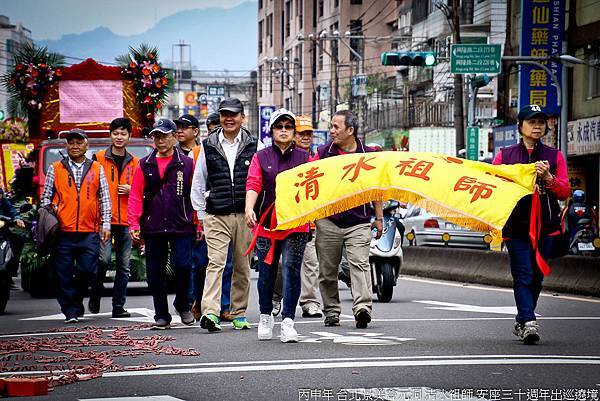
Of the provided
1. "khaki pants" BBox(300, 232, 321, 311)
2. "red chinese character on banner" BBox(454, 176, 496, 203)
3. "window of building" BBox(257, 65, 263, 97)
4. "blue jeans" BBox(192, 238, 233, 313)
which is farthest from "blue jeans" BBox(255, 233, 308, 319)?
"window of building" BBox(257, 65, 263, 97)

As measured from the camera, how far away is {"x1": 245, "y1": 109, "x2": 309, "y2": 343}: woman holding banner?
1091 centimetres

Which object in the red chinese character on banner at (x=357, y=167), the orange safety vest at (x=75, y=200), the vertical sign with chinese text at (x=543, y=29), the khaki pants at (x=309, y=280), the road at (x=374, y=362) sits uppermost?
the vertical sign with chinese text at (x=543, y=29)

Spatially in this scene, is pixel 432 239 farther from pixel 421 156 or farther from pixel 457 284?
pixel 421 156

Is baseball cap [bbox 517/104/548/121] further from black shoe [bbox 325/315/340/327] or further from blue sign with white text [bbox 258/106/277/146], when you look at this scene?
blue sign with white text [bbox 258/106/277/146]

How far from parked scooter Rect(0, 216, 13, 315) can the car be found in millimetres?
14653

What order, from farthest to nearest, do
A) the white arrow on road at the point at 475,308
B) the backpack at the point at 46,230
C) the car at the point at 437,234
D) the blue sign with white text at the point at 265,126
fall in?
the blue sign with white text at the point at 265,126, the car at the point at 437,234, the white arrow on road at the point at 475,308, the backpack at the point at 46,230

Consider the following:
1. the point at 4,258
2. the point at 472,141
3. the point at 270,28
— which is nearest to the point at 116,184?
the point at 4,258

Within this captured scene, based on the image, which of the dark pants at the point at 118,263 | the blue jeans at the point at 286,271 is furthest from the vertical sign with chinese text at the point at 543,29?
the blue jeans at the point at 286,271

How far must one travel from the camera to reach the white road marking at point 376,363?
8.65 meters

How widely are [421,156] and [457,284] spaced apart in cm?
1078

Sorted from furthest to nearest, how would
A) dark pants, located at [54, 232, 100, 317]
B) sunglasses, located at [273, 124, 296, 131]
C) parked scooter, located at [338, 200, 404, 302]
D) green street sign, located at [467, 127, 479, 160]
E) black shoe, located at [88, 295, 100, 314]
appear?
green street sign, located at [467, 127, 479, 160], parked scooter, located at [338, 200, 404, 302], black shoe, located at [88, 295, 100, 314], dark pants, located at [54, 232, 100, 317], sunglasses, located at [273, 124, 296, 131]

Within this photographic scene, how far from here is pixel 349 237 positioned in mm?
12086

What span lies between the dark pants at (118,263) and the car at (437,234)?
14554 millimetres

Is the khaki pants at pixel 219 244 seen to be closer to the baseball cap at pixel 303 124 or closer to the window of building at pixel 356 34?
the baseball cap at pixel 303 124
